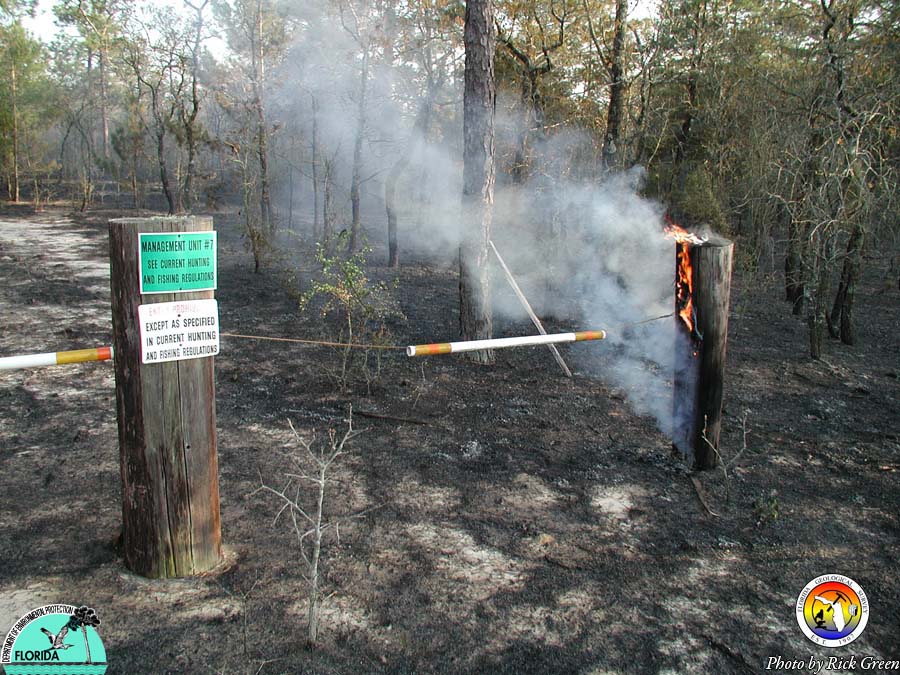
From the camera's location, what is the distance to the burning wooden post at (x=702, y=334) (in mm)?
4137

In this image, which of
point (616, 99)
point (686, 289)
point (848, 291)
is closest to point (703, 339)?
point (686, 289)

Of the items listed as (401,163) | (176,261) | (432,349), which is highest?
(401,163)

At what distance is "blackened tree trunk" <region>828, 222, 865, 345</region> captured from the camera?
26.5 feet

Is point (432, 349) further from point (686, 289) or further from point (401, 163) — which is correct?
point (401, 163)

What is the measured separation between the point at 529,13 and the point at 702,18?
665 cm

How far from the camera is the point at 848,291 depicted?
8492mm

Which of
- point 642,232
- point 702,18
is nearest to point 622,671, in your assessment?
point 642,232

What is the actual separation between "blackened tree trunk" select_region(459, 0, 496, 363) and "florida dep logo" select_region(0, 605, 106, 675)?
510 cm

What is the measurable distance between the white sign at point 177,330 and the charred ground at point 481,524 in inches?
41.3

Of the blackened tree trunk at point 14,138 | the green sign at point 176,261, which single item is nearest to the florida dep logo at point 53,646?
the green sign at point 176,261

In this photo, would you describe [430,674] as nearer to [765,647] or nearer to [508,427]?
[765,647]

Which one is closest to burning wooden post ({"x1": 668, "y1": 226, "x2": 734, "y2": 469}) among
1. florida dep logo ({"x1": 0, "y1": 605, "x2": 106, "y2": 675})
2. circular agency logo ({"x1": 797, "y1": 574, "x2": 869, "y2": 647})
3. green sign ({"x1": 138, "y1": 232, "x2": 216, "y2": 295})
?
circular agency logo ({"x1": 797, "y1": 574, "x2": 869, "y2": 647})

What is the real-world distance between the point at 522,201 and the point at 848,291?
6.78 m

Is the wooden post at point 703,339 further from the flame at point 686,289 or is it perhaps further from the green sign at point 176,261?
the green sign at point 176,261
